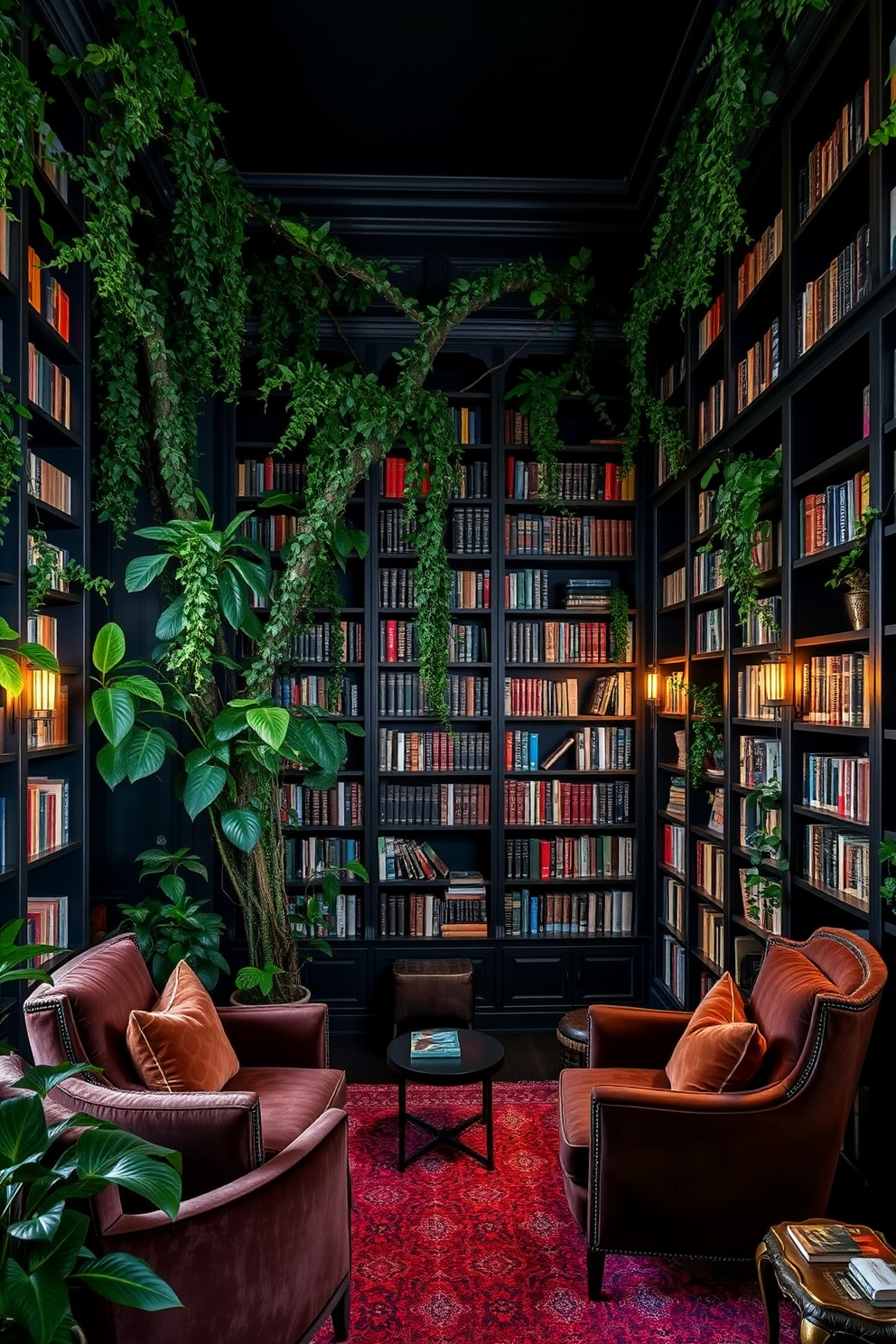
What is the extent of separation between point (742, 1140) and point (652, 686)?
94.9 inches

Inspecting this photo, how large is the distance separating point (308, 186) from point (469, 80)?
1.01 meters

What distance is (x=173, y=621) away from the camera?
3.25 meters

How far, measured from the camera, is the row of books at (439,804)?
171 inches

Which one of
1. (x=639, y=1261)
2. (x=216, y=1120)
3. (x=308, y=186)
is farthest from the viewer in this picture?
(x=308, y=186)

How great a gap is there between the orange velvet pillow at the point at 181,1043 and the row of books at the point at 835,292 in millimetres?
2675

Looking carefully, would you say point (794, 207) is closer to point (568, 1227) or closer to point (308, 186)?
point (308, 186)

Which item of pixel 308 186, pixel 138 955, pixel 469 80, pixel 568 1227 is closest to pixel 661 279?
pixel 469 80

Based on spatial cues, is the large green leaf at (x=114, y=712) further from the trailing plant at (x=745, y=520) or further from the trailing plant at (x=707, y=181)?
the trailing plant at (x=707, y=181)

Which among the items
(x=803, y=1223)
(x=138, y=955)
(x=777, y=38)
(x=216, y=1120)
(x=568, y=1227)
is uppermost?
(x=777, y=38)

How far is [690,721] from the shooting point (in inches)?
148

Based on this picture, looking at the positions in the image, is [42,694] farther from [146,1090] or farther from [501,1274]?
[501,1274]

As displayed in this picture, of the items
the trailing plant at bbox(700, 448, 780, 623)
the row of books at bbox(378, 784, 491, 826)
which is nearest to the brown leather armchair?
the trailing plant at bbox(700, 448, 780, 623)

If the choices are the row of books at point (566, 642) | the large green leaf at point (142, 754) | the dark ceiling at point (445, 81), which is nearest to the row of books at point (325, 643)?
the row of books at point (566, 642)

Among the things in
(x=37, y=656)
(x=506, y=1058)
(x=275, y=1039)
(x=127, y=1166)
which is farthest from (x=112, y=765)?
(x=506, y=1058)
